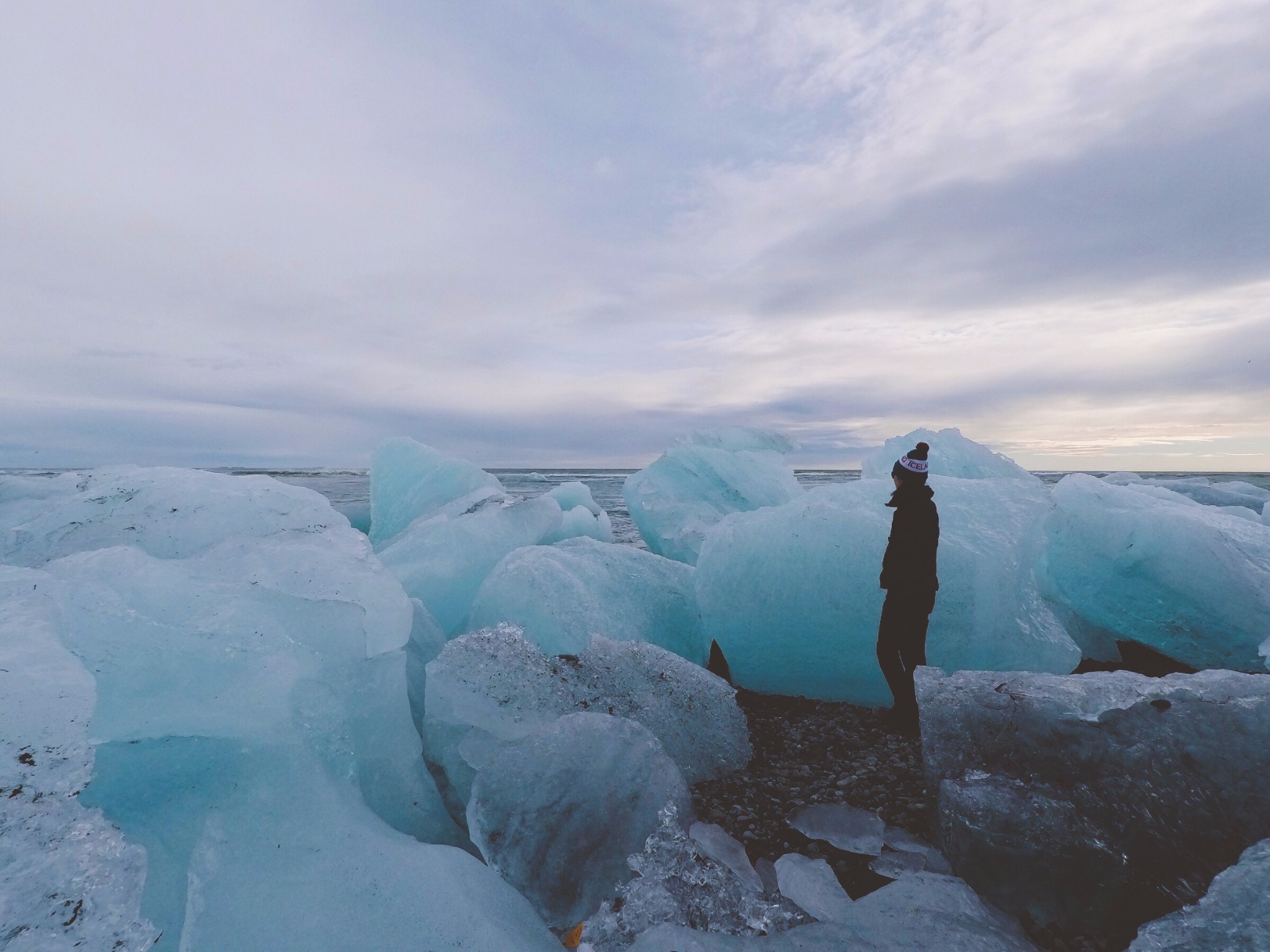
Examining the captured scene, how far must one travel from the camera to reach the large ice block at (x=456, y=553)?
5340 mm

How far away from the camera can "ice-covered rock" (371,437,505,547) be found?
8.73 metres

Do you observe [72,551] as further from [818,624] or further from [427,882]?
[818,624]

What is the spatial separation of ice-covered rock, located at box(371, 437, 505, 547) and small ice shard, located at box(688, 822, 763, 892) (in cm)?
625

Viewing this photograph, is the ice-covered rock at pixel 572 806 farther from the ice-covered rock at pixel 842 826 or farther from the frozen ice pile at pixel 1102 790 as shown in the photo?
the frozen ice pile at pixel 1102 790

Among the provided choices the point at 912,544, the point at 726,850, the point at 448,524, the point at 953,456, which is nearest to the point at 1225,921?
the point at 726,850

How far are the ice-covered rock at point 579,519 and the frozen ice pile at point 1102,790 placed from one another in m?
6.09

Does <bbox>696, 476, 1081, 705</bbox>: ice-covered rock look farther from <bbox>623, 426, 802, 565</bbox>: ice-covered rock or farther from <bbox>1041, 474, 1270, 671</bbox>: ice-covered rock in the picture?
<bbox>623, 426, 802, 565</bbox>: ice-covered rock

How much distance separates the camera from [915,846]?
103 inches

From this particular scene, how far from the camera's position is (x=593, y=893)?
238cm

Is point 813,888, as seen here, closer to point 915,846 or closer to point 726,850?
point 726,850

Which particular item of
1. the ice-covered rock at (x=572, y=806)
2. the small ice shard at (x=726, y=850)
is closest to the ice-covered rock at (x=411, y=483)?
the ice-covered rock at (x=572, y=806)

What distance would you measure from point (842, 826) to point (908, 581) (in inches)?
60.0

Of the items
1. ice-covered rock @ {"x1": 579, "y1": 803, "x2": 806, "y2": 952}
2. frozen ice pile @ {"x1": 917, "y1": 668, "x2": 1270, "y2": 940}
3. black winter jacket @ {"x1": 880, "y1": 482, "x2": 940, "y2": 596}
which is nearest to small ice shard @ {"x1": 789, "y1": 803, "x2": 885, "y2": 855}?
frozen ice pile @ {"x1": 917, "y1": 668, "x2": 1270, "y2": 940}

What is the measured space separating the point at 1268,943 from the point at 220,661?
3635 millimetres
